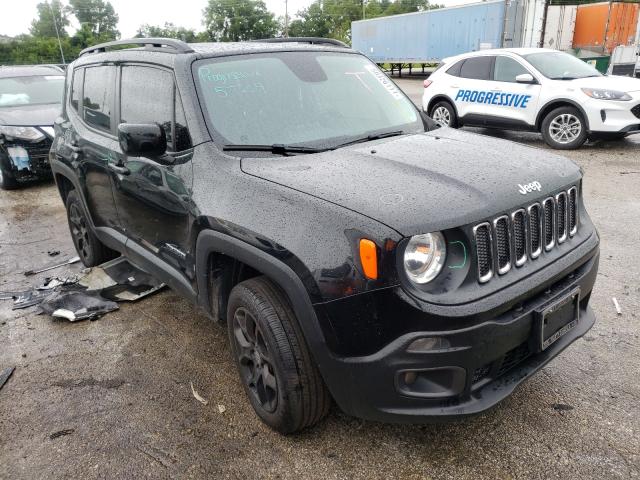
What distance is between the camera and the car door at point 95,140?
372 centimetres

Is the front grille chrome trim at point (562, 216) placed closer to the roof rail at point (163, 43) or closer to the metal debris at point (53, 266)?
the roof rail at point (163, 43)

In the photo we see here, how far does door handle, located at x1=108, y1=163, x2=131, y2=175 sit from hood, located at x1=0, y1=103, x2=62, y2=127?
16.0 ft

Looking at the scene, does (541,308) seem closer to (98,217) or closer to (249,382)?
(249,382)

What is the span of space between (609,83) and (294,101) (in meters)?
7.56

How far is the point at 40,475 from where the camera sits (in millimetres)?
2426

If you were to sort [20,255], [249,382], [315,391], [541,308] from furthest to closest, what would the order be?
[20,255] < [249,382] < [315,391] < [541,308]

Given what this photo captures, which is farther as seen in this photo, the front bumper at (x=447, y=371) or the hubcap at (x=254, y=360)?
the hubcap at (x=254, y=360)

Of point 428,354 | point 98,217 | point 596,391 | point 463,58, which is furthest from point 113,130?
point 463,58

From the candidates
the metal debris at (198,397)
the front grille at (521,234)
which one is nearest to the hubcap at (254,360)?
the metal debris at (198,397)

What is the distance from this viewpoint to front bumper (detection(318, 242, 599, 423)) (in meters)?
1.96

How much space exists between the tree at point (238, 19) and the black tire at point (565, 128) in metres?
67.4

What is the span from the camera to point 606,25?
18203 mm

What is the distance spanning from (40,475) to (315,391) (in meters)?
1.37

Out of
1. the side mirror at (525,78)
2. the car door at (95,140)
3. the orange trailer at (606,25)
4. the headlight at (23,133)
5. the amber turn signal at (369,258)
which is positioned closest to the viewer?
the amber turn signal at (369,258)
